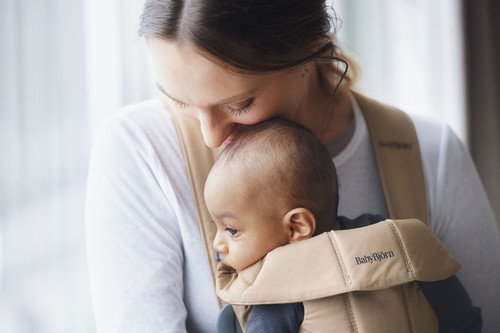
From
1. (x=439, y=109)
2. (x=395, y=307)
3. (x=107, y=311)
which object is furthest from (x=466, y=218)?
(x=439, y=109)

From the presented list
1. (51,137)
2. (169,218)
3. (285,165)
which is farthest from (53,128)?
(285,165)

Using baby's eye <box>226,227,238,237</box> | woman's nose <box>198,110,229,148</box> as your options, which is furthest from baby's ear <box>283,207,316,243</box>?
woman's nose <box>198,110,229,148</box>

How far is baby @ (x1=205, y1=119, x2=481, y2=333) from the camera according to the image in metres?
0.99

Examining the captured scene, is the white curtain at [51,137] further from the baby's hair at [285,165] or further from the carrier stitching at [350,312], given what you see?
the carrier stitching at [350,312]

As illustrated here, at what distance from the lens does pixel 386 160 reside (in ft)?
4.19

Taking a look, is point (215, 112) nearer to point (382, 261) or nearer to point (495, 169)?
point (382, 261)

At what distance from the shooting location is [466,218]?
1.32 metres

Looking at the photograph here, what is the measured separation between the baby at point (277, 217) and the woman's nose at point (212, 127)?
4 cm

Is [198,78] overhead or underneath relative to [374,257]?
overhead

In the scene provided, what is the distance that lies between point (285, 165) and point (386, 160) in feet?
1.16

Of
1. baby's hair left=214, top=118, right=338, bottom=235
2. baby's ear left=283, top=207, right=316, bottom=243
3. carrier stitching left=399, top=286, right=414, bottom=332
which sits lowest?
carrier stitching left=399, top=286, right=414, bottom=332

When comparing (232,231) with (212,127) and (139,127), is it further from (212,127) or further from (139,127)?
(139,127)

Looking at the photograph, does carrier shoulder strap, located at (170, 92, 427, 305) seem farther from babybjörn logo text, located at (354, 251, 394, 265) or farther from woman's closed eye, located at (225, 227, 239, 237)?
babybjörn logo text, located at (354, 251, 394, 265)

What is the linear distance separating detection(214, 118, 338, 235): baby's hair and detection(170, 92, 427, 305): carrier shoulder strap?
0.27ft
